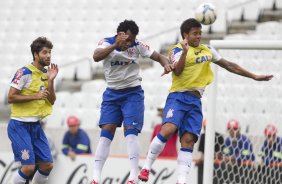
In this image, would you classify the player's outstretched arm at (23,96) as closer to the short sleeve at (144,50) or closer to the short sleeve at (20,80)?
the short sleeve at (20,80)

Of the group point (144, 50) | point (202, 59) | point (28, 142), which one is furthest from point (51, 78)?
point (202, 59)

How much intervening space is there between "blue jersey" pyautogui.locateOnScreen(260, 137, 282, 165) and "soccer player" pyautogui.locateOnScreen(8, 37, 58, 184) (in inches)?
107

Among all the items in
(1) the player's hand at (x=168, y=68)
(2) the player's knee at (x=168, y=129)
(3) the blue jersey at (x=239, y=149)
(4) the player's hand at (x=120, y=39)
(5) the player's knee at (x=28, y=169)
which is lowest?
(5) the player's knee at (x=28, y=169)

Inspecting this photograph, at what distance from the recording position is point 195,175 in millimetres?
10961

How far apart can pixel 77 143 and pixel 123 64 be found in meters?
3.98

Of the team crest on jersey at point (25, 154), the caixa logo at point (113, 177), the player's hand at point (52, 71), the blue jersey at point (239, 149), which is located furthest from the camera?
the caixa logo at point (113, 177)

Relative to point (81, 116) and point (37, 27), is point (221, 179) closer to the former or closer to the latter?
point (81, 116)

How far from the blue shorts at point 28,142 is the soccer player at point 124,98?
69 cm

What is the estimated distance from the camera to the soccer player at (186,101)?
8.58m

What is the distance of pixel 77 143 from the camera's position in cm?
1259

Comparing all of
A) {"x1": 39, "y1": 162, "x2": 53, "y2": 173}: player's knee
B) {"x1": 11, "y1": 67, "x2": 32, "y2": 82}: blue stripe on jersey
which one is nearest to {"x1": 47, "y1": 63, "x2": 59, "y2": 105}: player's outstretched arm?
{"x1": 11, "y1": 67, "x2": 32, "y2": 82}: blue stripe on jersey

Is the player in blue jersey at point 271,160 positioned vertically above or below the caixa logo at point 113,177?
above

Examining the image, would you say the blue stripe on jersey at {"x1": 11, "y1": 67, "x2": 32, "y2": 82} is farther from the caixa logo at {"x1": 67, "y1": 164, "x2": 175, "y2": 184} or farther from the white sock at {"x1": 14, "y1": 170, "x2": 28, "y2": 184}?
the caixa logo at {"x1": 67, "y1": 164, "x2": 175, "y2": 184}

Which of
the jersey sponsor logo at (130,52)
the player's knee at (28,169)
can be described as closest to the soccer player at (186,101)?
the jersey sponsor logo at (130,52)
